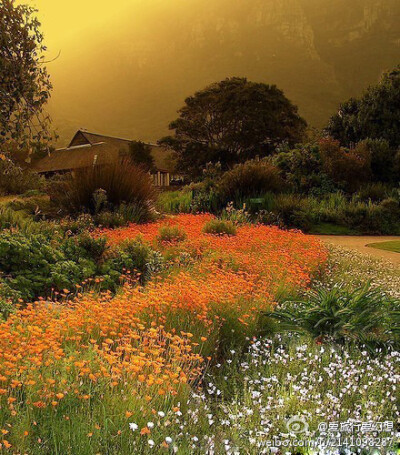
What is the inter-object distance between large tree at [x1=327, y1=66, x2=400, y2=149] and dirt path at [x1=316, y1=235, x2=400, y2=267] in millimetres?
9397

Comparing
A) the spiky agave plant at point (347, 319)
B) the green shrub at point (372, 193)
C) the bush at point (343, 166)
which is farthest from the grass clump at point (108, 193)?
the bush at point (343, 166)

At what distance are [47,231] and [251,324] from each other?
5.04 metres

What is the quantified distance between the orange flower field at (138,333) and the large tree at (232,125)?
26.7 meters

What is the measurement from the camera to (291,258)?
7465 mm

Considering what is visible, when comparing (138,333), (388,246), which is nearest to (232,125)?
(388,246)

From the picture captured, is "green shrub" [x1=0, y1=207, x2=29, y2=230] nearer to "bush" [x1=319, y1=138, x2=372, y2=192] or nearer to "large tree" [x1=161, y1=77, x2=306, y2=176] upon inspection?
"bush" [x1=319, y1=138, x2=372, y2=192]

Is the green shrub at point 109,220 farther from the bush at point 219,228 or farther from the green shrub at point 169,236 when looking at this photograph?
the green shrub at point 169,236

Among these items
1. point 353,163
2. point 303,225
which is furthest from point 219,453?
point 353,163

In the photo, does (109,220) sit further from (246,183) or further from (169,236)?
(246,183)

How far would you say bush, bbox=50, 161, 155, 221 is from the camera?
12.8 meters

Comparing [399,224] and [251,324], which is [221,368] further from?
[399,224]

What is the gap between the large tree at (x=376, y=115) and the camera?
22.8 m

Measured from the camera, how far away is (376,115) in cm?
2325

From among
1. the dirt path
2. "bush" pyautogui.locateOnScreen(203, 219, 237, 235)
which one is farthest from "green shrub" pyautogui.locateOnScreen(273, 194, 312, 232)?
"bush" pyautogui.locateOnScreen(203, 219, 237, 235)
